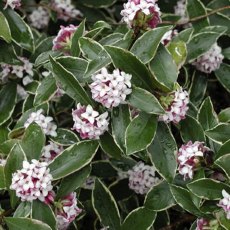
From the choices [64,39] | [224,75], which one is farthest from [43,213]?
[224,75]

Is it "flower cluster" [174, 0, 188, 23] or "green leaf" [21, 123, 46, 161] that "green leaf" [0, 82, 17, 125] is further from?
"flower cluster" [174, 0, 188, 23]

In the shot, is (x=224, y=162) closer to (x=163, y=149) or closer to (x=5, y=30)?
(x=163, y=149)

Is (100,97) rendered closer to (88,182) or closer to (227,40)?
(88,182)

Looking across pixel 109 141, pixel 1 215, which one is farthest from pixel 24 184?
pixel 109 141

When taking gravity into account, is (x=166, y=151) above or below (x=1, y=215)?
above

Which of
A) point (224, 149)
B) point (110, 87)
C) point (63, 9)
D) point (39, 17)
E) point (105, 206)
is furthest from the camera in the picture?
point (39, 17)
